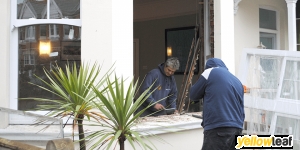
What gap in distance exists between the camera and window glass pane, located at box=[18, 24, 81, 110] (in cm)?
479

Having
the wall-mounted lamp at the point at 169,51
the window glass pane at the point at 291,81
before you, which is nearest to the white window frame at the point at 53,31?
the window glass pane at the point at 291,81

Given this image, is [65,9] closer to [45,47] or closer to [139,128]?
[45,47]

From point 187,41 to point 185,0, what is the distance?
0.99 m

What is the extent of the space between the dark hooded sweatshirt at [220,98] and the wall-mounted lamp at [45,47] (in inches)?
74.3

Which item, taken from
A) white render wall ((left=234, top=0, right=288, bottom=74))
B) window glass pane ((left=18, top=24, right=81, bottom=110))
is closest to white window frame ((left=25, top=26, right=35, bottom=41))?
window glass pane ((left=18, top=24, right=81, bottom=110))

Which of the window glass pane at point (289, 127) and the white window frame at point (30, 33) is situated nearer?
the window glass pane at point (289, 127)

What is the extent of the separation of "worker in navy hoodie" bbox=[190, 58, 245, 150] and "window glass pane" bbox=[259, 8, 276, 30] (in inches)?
188

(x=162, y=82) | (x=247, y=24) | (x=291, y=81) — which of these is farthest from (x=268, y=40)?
(x=291, y=81)

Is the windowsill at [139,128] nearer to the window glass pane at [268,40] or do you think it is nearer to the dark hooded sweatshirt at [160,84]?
the dark hooded sweatshirt at [160,84]

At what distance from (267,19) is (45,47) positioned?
5510 millimetres

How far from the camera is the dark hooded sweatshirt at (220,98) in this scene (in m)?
3.93

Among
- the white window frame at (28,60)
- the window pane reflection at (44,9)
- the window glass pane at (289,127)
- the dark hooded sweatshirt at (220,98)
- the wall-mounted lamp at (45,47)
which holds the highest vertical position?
the window pane reflection at (44,9)

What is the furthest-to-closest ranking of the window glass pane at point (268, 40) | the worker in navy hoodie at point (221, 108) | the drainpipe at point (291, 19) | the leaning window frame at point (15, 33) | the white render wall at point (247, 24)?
the window glass pane at point (268, 40) < the white render wall at point (247, 24) < the drainpipe at point (291, 19) < the leaning window frame at point (15, 33) < the worker in navy hoodie at point (221, 108)

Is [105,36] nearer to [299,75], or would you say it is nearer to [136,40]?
[299,75]
